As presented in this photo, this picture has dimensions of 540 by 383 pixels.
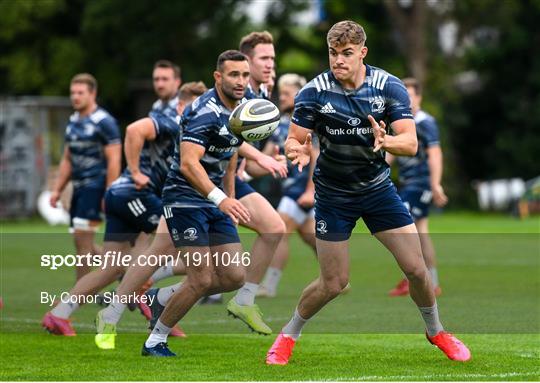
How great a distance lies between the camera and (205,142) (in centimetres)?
883

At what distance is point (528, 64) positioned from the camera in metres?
43.2

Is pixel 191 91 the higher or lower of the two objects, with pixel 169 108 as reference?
higher

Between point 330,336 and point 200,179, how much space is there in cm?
256

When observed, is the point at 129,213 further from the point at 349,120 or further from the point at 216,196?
the point at 349,120

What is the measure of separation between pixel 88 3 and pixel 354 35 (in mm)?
31189

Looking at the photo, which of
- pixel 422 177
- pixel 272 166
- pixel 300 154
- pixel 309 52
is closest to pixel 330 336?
pixel 272 166

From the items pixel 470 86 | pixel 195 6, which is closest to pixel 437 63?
pixel 470 86

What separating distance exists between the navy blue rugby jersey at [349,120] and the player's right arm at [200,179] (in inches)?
27.5

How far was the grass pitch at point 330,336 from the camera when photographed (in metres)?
8.41

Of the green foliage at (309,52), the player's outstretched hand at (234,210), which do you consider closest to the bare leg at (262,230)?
the player's outstretched hand at (234,210)

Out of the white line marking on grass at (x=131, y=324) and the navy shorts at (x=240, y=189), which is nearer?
the navy shorts at (x=240, y=189)

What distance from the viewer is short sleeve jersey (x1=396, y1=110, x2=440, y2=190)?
13.8 metres

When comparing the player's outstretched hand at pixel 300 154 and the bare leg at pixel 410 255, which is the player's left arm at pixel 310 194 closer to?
the bare leg at pixel 410 255

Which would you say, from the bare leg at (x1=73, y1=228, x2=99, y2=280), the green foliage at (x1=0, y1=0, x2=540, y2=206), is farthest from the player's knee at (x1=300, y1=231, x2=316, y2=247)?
the green foliage at (x1=0, y1=0, x2=540, y2=206)
